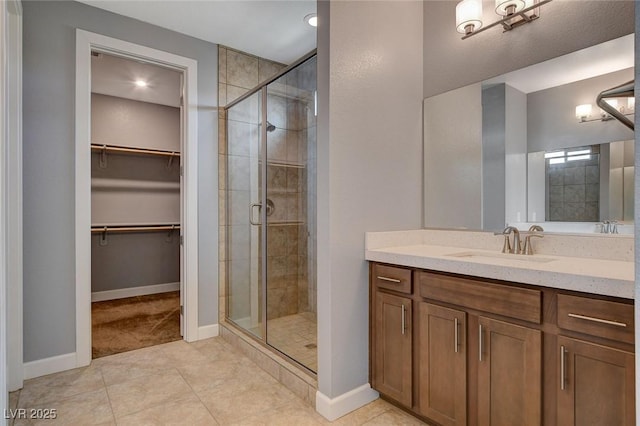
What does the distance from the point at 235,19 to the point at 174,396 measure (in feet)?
9.08

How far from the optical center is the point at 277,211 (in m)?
2.74

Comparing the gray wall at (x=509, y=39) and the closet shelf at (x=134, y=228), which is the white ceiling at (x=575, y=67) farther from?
the closet shelf at (x=134, y=228)

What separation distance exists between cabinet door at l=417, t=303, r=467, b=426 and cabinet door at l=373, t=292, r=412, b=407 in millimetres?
74

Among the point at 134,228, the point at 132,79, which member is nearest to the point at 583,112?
the point at 132,79

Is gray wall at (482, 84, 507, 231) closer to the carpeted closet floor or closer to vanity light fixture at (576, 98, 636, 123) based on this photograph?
vanity light fixture at (576, 98, 636, 123)

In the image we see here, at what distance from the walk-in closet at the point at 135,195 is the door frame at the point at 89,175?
885 millimetres

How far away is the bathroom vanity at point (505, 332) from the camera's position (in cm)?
116

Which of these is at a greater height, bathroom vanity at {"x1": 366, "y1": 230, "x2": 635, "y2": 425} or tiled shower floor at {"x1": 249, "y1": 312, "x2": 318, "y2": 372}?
bathroom vanity at {"x1": 366, "y1": 230, "x2": 635, "y2": 425}

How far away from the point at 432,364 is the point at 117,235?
435 cm

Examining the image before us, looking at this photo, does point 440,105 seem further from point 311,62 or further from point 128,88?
point 128,88

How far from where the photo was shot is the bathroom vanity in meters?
1.16

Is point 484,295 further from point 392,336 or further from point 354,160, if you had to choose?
point 354,160

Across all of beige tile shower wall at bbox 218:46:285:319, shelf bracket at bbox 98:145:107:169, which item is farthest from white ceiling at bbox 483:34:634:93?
shelf bracket at bbox 98:145:107:169

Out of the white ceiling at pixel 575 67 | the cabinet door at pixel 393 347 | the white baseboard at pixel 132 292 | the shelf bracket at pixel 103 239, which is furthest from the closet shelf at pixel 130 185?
the white ceiling at pixel 575 67
